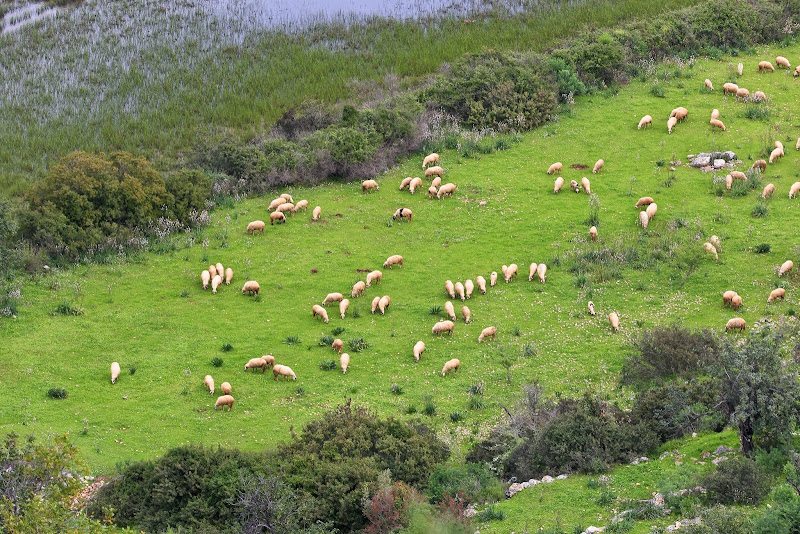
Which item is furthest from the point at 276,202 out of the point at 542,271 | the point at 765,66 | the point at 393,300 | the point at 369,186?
the point at 765,66

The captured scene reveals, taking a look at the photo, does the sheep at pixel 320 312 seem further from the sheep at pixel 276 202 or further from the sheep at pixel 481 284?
the sheep at pixel 276 202

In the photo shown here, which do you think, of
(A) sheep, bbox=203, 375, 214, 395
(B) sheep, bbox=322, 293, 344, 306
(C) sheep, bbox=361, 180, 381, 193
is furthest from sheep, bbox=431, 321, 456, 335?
(C) sheep, bbox=361, 180, 381, 193

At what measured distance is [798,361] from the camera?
25.7 m

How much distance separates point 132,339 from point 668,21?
35300mm

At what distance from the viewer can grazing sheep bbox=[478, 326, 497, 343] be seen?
32469mm

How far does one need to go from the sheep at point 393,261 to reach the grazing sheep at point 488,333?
19.3ft

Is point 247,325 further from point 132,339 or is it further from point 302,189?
point 302,189

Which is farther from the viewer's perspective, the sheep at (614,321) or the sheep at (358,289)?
the sheep at (358,289)

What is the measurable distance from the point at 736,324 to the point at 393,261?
1226cm

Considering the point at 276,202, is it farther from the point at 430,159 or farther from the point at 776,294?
the point at 776,294

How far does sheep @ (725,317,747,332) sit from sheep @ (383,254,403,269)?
11.8 meters

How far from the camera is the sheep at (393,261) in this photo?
1470 inches

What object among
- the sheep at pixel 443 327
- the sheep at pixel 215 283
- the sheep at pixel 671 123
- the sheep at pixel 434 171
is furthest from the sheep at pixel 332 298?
the sheep at pixel 671 123

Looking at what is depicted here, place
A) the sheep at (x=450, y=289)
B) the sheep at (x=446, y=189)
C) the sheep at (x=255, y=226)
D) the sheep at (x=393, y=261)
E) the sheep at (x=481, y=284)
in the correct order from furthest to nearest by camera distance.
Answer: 1. the sheep at (x=446, y=189)
2. the sheep at (x=255, y=226)
3. the sheep at (x=393, y=261)
4. the sheep at (x=481, y=284)
5. the sheep at (x=450, y=289)
